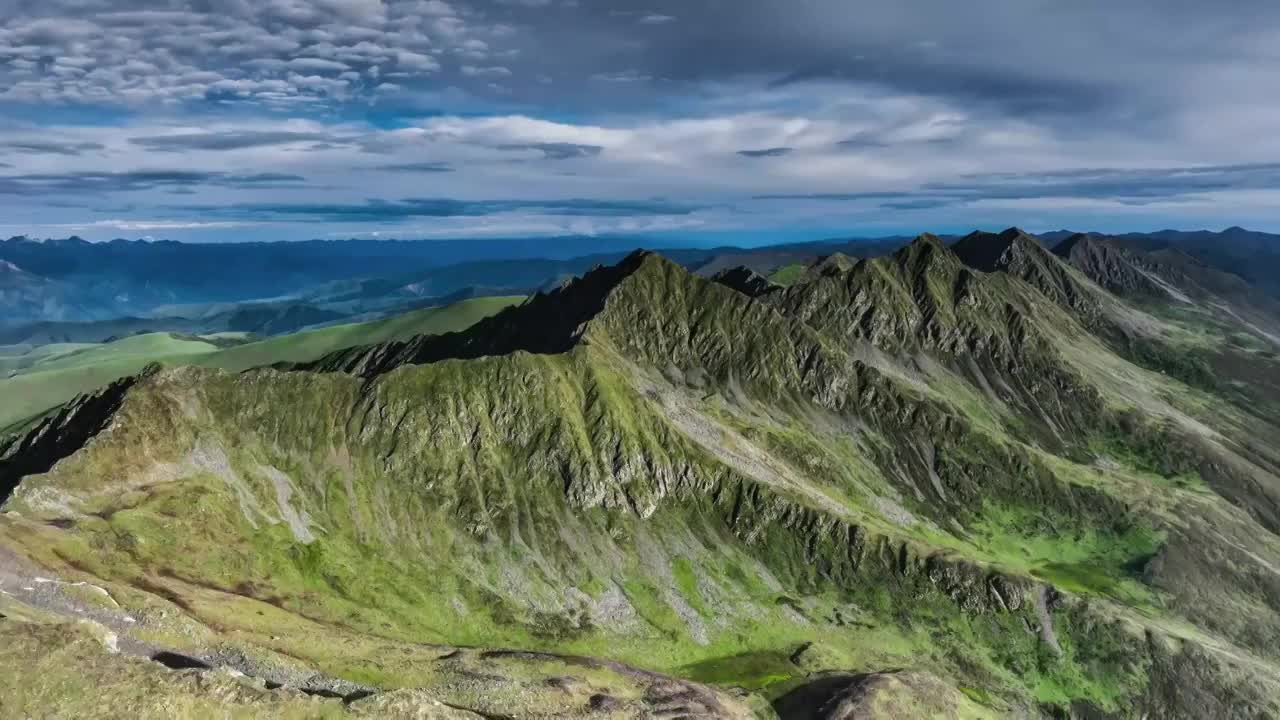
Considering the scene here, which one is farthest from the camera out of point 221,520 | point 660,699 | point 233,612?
point 221,520

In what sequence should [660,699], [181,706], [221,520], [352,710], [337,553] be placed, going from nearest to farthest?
[181,706], [352,710], [660,699], [221,520], [337,553]

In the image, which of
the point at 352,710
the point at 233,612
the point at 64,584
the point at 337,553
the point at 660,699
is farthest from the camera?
the point at 337,553

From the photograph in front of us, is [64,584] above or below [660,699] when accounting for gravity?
above

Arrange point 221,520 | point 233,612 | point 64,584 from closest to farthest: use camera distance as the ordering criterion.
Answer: point 64,584 → point 233,612 → point 221,520

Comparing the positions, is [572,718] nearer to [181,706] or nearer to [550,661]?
[550,661]

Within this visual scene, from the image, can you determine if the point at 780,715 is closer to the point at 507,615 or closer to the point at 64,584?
the point at 507,615

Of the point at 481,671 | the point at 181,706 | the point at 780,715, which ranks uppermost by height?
the point at 181,706

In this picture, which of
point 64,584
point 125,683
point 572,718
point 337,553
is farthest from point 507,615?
point 125,683

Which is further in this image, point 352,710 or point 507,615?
point 507,615

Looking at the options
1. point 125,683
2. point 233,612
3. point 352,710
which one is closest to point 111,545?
point 233,612
